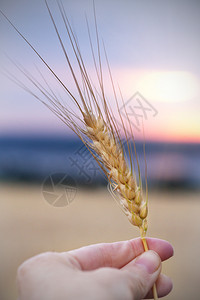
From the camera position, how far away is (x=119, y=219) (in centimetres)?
85

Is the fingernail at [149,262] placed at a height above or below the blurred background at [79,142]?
below

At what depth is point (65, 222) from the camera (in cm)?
83

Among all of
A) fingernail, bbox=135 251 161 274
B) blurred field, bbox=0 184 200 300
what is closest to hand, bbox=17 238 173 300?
fingernail, bbox=135 251 161 274

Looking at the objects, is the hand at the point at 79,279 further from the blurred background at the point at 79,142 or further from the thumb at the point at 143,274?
the blurred background at the point at 79,142

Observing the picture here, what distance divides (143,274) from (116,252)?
132 millimetres

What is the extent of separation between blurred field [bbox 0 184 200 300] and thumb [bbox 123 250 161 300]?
262mm

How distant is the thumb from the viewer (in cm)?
51

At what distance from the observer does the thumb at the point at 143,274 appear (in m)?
0.51

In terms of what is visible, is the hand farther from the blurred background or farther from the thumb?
the blurred background

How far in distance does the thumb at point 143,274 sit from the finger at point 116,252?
9cm

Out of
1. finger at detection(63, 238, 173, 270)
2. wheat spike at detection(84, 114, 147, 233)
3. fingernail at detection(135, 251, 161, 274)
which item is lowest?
finger at detection(63, 238, 173, 270)

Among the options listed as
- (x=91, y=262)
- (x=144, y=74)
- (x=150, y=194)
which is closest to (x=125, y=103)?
(x=144, y=74)

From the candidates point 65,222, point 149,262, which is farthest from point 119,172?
point 65,222

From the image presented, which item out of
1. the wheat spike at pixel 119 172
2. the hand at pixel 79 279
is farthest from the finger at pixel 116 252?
the wheat spike at pixel 119 172
